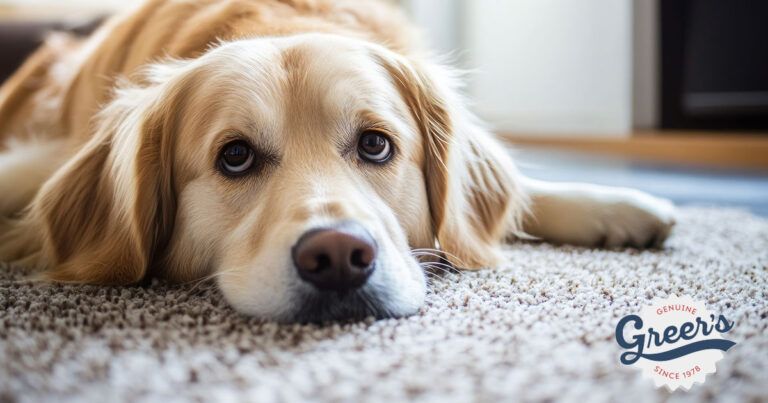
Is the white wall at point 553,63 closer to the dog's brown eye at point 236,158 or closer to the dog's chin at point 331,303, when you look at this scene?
the dog's brown eye at point 236,158

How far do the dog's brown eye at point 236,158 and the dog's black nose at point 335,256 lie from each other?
14.2 inches

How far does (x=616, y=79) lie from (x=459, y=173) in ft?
14.6

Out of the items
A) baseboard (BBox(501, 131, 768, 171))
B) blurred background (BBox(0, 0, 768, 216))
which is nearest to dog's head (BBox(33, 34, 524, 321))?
blurred background (BBox(0, 0, 768, 216))

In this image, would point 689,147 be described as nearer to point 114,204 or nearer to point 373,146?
point 373,146

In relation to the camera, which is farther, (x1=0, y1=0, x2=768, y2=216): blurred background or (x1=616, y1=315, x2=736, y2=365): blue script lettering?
(x1=0, y1=0, x2=768, y2=216): blurred background

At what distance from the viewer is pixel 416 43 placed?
7.22 ft

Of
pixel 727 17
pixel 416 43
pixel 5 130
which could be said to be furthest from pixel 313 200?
pixel 727 17

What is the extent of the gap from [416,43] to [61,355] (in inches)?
61.4

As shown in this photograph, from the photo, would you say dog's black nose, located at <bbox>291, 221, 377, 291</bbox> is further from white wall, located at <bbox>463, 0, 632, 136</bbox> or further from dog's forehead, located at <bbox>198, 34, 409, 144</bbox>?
white wall, located at <bbox>463, 0, 632, 136</bbox>

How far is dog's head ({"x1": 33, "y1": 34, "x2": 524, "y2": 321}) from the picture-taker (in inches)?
48.5

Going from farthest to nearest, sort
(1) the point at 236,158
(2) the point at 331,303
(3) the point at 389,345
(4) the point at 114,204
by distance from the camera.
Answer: (4) the point at 114,204
(1) the point at 236,158
(2) the point at 331,303
(3) the point at 389,345

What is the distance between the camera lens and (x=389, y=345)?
104 cm

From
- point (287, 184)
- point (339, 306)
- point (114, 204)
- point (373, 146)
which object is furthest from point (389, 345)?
point (114, 204)

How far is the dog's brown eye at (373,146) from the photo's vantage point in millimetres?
1496
